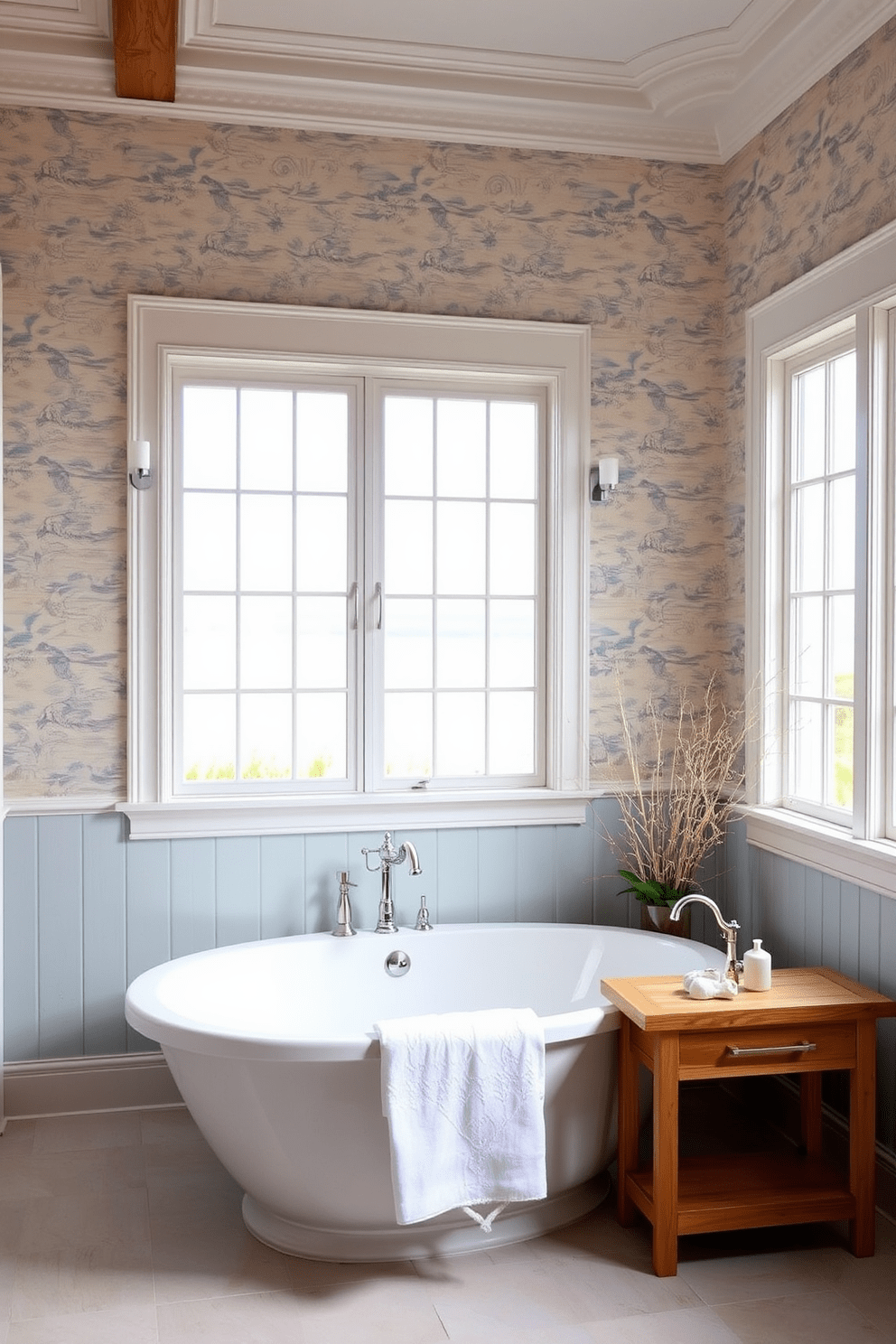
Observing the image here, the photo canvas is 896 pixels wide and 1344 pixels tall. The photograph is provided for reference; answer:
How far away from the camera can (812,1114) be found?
9.14 ft

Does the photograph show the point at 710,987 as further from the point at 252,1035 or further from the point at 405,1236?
the point at 252,1035

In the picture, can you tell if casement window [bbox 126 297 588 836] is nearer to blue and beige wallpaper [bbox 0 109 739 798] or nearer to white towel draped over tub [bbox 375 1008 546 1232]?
blue and beige wallpaper [bbox 0 109 739 798]

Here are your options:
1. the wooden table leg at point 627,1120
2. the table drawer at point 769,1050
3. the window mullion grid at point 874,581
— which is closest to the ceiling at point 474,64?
the window mullion grid at point 874,581

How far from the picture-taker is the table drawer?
2434 mm

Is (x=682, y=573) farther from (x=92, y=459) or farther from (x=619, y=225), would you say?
(x=92, y=459)

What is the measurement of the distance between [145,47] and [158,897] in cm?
233

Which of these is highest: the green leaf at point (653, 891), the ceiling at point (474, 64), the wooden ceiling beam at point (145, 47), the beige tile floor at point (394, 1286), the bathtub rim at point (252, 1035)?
the ceiling at point (474, 64)

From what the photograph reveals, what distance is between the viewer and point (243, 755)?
3.42 metres

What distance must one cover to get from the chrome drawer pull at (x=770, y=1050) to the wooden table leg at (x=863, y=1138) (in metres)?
0.12

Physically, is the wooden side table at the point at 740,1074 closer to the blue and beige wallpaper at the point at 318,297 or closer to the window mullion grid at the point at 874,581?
the window mullion grid at the point at 874,581

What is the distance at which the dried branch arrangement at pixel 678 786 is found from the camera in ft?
11.3

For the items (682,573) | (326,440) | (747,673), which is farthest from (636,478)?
(326,440)

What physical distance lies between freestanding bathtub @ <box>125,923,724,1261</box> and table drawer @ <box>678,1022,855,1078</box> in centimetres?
20

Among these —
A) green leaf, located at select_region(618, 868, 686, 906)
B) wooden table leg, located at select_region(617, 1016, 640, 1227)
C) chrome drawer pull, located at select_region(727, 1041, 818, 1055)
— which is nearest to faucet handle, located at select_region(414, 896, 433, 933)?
green leaf, located at select_region(618, 868, 686, 906)
